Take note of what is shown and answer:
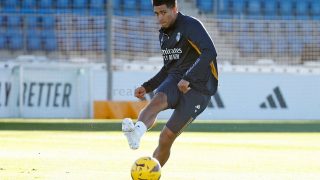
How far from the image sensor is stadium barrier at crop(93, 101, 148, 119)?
25.2 metres

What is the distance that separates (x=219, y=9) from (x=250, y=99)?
21.0 ft

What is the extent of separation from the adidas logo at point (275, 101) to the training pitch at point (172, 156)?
8.00 metres

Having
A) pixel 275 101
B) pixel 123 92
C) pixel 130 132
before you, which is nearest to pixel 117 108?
pixel 123 92

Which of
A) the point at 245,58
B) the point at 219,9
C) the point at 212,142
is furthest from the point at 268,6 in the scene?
the point at 212,142

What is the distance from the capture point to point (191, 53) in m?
8.28

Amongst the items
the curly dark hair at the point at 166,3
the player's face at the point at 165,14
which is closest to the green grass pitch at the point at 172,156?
the player's face at the point at 165,14

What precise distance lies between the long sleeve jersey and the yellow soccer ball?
0.99 meters

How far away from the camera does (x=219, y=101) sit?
86.7 feet

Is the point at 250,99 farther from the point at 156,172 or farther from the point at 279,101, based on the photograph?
the point at 156,172

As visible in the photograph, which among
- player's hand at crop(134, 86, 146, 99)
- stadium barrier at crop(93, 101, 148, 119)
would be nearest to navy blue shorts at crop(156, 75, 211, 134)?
player's hand at crop(134, 86, 146, 99)

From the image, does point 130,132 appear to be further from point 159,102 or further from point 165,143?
point 165,143

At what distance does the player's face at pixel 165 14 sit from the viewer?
8.01 meters

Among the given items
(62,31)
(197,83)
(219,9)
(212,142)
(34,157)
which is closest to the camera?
(197,83)

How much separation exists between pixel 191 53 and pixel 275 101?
1881 cm
